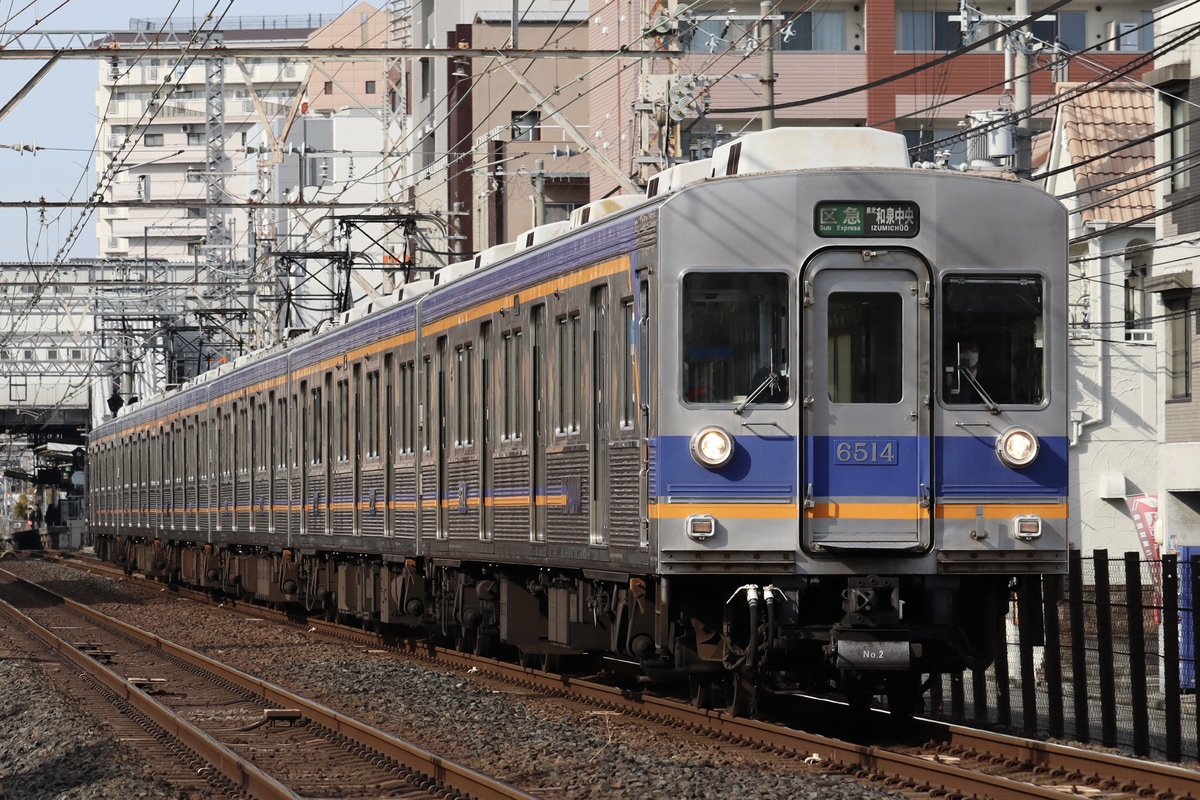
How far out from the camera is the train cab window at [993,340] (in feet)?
33.8

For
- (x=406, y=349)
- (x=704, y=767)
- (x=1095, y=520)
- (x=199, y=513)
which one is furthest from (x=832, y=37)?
(x=704, y=767)

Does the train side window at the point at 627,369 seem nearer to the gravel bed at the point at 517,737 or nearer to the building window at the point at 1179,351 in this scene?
the gravel bed at the point at 517,737

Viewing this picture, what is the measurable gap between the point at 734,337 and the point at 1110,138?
22.5 meters

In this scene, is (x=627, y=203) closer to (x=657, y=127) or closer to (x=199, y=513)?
(x=657, y=127)

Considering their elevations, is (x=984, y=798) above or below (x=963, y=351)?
below

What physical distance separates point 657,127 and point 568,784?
39.6 feet

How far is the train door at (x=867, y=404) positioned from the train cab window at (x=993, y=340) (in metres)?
0.16

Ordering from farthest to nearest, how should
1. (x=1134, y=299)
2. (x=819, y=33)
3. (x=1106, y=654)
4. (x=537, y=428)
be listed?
(x=819, y=33)
(x=1134, y=299)
(x=537, y=428)
(x=1106, y=654)

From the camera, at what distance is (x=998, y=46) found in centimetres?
4209

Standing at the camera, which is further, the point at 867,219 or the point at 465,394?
the point at 465,394

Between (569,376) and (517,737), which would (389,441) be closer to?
(569,376)

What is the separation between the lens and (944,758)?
33.2ft

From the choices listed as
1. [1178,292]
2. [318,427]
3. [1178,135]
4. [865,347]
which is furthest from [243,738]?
[1178,135]

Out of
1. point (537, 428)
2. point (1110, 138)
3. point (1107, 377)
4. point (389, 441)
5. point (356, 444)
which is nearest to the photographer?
point (537, 428)
